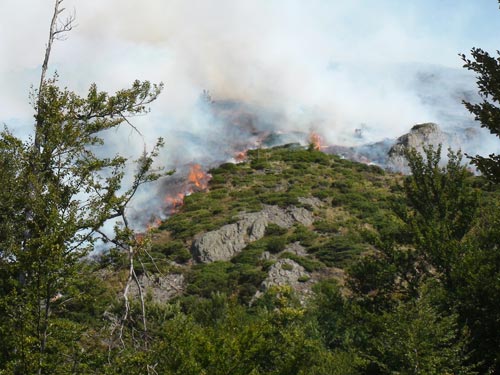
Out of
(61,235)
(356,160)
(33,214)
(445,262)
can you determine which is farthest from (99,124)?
(356,160)

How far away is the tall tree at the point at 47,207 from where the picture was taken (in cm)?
892

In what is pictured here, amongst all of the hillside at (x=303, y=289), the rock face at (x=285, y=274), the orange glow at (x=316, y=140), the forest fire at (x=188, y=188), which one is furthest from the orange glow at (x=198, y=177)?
the rock face at (x=285, y=274)

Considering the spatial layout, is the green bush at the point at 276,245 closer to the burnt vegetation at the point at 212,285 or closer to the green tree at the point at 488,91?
the burnt vegetation at the point at 212,285

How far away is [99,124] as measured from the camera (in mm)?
11742

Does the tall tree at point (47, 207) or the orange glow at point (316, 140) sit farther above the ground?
the orange glow at point (316, 140)

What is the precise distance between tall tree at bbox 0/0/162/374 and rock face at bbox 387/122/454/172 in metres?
66.4

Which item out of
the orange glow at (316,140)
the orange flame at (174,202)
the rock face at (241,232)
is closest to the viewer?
the rock face at (241,232)

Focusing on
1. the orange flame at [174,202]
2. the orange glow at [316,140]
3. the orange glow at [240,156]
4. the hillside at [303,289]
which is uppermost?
the orange glow at [316,140]

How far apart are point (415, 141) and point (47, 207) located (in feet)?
239

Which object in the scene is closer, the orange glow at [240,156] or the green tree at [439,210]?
the green tree at [439,210]

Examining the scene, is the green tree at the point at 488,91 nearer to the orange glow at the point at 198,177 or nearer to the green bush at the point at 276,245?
the green bush at the point at 276,245

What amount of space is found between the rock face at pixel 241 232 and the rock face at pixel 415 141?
2415cm

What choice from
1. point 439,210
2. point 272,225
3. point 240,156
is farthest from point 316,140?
point 439,210

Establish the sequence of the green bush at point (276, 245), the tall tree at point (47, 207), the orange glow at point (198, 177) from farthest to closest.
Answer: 1. the orange glow at point (198, 177)
2. the green bush at point (276, 245)
3. the tall tree at point (47, 207)
